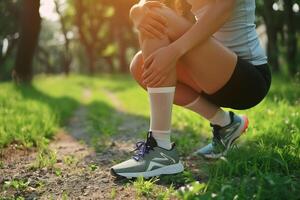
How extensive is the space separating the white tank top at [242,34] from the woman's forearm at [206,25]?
22 cm

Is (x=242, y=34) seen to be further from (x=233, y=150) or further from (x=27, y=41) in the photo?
(x=27, y=41)

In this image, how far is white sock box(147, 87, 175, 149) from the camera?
317 centimetres

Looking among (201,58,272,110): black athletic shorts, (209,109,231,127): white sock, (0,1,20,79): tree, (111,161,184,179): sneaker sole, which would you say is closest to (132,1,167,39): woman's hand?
(201,58,272,110): black athletic shorts

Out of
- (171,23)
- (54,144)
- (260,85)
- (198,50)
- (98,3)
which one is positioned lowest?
(54,144)

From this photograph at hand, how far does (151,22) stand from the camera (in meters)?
3.05

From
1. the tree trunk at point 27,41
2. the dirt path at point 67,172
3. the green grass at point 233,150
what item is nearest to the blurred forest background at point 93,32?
the tree trunk at point 27,41

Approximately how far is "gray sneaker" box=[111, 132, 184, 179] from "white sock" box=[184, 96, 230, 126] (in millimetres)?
573

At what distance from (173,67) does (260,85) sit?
28.2 inches

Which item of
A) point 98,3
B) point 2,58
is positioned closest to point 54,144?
point 2,58

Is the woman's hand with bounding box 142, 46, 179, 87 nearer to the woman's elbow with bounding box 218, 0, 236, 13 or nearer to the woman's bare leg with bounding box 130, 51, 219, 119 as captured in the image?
the woman's bare leg with bounding box 130, 51, 219, 119

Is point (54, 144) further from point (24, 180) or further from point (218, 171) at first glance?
point (218, 171)

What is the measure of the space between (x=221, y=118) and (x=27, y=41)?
1123cm

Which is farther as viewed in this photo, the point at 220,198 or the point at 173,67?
the point at 173,67

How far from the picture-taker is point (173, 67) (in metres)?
3.10
